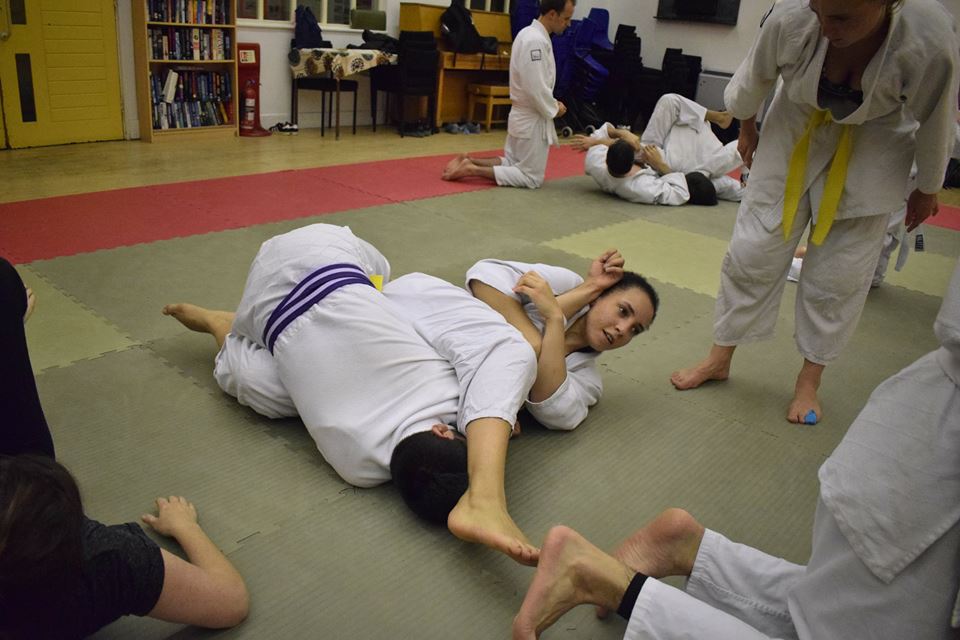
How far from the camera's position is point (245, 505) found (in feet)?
5.74

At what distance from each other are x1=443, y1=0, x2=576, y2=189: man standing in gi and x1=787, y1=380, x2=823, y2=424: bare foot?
3.22m

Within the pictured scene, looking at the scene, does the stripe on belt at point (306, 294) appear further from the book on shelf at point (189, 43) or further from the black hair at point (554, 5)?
Answer: the book on shelf at point (189, 43)

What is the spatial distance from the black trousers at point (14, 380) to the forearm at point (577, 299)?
136 centimetres

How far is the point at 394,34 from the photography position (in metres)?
7.35

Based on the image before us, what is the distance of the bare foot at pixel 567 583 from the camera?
1.32m

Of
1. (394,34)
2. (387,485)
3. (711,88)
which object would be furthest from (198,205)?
(711,88)

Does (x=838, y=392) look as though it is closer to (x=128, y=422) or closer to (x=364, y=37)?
(x=128, y=422)

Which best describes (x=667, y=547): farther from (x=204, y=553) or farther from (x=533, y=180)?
(x=533, y=180)

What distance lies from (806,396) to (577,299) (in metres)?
0.88

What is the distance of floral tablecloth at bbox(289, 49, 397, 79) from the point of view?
6.27 metres

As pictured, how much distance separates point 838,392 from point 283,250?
198 centimetres

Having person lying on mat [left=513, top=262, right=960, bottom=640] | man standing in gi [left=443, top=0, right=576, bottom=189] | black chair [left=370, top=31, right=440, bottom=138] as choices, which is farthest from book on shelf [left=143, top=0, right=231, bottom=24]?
person lying on mat [left=513, top=262, right=960, bottom=640]

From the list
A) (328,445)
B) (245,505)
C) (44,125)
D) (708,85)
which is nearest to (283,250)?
(328,445)

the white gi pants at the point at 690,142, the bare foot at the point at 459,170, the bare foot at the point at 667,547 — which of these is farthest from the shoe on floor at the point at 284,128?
the bare foot at the point at 667,547
